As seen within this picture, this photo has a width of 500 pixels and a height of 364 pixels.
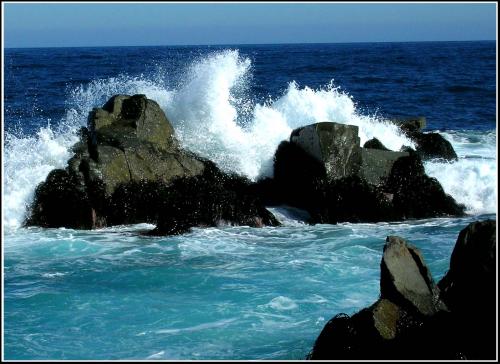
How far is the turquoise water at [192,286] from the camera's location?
7438 mm

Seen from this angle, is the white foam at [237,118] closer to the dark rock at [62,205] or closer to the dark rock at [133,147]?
the dark rock at [133,147]

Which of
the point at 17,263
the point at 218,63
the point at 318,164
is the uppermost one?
the point at 218,63

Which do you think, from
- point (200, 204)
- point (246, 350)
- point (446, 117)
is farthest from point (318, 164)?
point (446, 117)

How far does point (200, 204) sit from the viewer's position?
484 inches

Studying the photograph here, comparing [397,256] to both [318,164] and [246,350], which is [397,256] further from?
[318,164]

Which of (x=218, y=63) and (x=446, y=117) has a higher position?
(x=218, y=63)

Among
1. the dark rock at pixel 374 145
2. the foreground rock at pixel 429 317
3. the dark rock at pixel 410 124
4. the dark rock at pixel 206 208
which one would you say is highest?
Result: the dark rock at pixel 410 124

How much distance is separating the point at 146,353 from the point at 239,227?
5.19 metres

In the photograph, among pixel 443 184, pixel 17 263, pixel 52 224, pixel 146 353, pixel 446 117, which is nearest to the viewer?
pixel 146 353

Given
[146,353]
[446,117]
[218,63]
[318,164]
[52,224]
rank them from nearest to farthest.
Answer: [146,353], [52,224], [318,164], [218,63], [446,117]

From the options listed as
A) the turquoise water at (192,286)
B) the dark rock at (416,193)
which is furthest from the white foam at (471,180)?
the turquoise water at (192,286)

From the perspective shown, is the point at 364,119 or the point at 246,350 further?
the point at 364,119

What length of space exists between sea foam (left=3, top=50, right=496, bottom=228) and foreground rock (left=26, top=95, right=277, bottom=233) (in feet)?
1.61

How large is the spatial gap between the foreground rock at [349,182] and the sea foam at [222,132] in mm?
651
